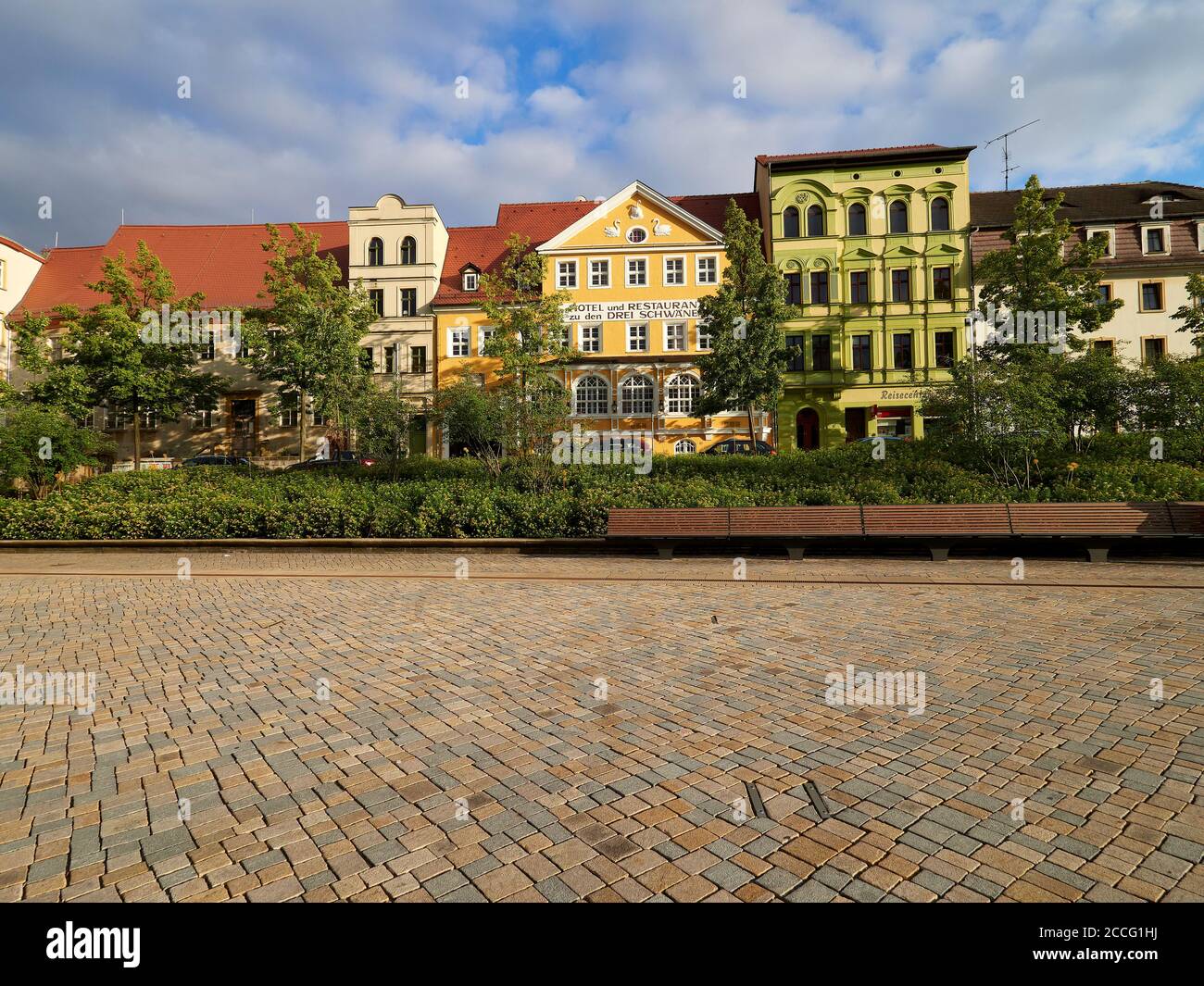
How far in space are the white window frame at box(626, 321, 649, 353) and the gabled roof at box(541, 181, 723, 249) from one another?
5.82 meters

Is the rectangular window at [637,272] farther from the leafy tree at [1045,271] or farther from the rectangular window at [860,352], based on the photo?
the leafy tree at [1045,271]

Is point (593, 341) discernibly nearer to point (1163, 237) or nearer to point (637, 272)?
point (637, 272)

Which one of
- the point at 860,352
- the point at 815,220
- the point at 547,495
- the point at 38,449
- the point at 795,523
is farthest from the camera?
the point at 815,220

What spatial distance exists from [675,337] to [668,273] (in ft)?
11.9

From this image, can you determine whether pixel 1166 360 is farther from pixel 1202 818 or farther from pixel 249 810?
pixel 249 810

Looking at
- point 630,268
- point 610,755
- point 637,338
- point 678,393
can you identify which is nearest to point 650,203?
point 630,268

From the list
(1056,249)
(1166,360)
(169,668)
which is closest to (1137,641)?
(169,668)

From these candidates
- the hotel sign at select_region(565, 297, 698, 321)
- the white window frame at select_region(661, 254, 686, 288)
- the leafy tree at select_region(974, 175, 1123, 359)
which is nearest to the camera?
the leafy tree at select_region(974, 175, 1123, 359)

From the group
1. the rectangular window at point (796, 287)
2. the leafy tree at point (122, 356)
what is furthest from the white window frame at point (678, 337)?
the leafy tree at point (122, 356)

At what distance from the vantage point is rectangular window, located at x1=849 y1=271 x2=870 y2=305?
1515 inches

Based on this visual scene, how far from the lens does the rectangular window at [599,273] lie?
39.0 meters

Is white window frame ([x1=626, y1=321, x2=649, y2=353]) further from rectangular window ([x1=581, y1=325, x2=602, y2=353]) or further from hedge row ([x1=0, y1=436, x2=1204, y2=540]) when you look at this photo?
hedge row ([x1=0, y1=436, x2=1204, y2=540])

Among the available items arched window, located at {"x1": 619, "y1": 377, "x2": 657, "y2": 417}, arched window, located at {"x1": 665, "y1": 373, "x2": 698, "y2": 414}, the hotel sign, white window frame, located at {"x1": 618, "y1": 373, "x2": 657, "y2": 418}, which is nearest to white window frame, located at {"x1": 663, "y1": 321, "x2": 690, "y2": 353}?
the hotel sign

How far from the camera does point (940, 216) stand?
38.0 m
